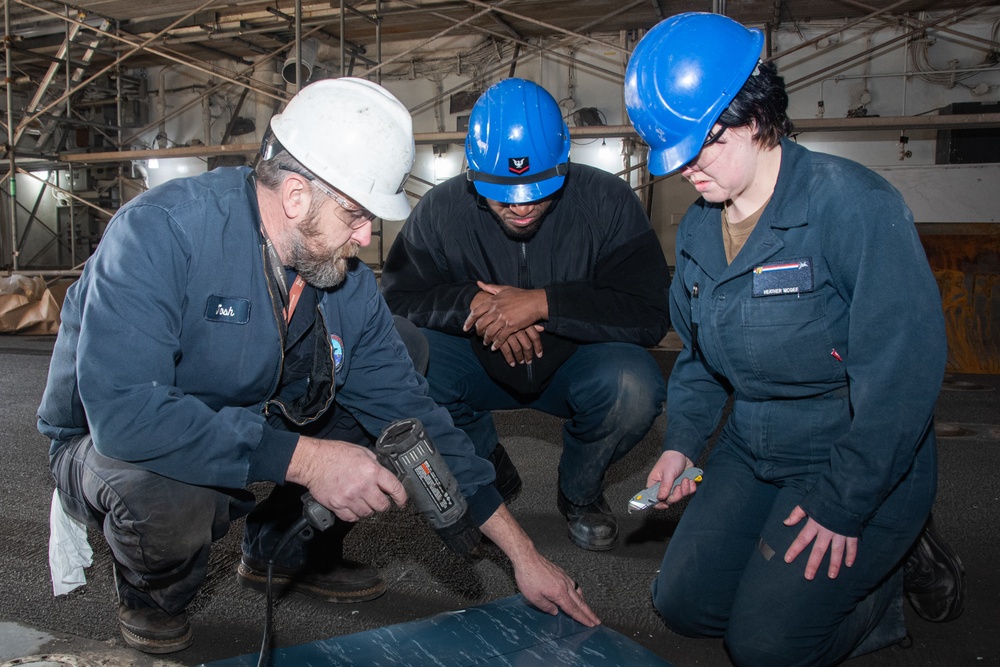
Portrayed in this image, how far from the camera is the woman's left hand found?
64.4 inches

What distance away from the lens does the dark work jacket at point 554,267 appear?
265cm

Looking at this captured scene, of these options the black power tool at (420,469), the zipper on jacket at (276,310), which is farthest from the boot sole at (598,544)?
the zipper on jacket at (276,310)

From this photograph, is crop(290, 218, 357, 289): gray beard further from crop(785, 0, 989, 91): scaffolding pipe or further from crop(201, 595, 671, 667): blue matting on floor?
crop(785, 0, 989, 91): scaffolding pipe

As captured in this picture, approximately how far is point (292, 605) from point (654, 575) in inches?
41.1

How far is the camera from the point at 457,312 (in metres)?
2.73

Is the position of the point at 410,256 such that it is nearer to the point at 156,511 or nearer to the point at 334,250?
the point at 334,250

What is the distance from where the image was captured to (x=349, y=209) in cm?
175

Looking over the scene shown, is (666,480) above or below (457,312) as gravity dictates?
below

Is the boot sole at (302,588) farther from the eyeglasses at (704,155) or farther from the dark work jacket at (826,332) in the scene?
the eyeglasses at (704,155)

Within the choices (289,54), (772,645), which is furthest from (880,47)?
(772,645)

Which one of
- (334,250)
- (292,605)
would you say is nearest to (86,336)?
(334,250)

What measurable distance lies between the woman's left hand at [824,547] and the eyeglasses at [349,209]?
1166mm

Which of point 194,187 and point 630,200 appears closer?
point 194,187

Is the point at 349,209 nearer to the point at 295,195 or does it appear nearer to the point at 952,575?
the point at 295,195
